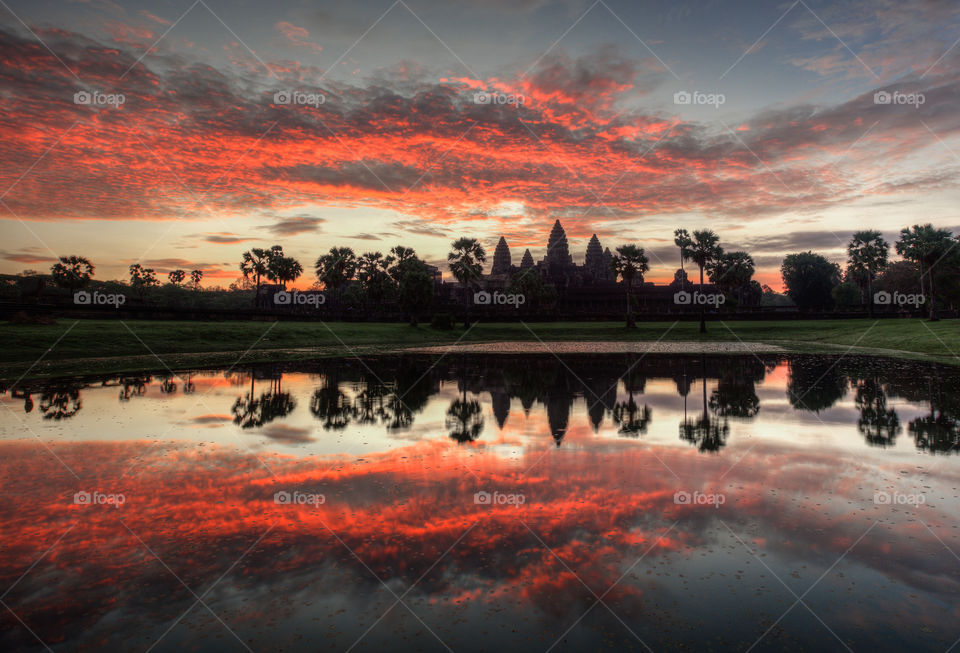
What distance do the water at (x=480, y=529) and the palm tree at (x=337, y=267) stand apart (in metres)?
77.3

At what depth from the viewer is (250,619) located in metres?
4.92

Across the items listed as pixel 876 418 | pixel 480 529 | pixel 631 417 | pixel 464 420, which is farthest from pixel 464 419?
pixel 876 418

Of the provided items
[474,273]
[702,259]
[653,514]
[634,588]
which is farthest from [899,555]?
[474,273]

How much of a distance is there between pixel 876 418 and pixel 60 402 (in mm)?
22245

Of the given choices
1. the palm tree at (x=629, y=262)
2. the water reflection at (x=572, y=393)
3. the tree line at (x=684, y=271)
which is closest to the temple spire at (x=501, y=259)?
the tree line at (x=684, y=271)

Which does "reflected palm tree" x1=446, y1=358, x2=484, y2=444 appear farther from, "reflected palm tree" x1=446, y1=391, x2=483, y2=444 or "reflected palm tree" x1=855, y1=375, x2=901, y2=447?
"reflected palm tree" x1=855, y1=375, x2=901, y2=447

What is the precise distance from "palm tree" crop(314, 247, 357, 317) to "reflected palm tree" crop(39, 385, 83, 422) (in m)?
72.4

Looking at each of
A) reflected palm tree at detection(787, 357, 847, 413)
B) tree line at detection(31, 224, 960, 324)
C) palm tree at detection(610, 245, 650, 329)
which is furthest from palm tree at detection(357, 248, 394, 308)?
reflected palm tree at detection(787, 357, 847, 413)

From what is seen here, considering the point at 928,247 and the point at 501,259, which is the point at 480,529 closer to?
the point at 928,247

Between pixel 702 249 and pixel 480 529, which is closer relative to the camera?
pixel 480 529

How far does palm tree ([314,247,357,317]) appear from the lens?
3558 inches

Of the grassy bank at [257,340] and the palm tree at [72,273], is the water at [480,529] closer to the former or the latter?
the grassy bank at [257,340]

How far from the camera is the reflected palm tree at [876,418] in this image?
37.9 feet

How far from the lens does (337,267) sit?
90688 millimetres
